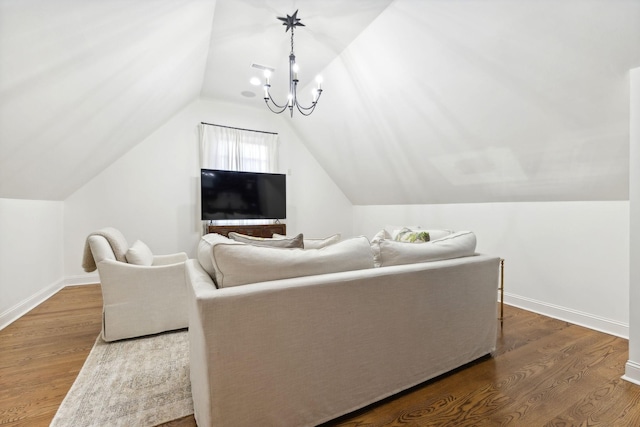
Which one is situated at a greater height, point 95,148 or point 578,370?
point 95,148

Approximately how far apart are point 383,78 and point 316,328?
300 centimetres

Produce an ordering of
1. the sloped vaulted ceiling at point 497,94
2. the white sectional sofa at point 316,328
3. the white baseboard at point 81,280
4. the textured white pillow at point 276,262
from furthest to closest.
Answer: the white baseboard at point 81,280, the sloped vaulted ceiling at point 497,94, the textured white pillow at point 276,262, the white sectional sofa at point 316,328

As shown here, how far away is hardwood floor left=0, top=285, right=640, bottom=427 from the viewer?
1455 mm

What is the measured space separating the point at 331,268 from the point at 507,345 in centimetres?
183

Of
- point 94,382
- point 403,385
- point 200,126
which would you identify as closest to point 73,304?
point 94,382

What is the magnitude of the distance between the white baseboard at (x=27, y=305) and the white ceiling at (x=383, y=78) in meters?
1.10

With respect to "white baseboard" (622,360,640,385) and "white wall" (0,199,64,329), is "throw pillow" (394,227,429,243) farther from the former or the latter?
"white wall" (0,199,64,329)

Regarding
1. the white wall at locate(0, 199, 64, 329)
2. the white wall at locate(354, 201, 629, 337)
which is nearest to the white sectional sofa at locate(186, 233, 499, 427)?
the white wall at locate(354, 201, 629, 337)

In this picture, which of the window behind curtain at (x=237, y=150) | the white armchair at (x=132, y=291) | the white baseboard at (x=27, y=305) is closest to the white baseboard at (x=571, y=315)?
the white armchair at (x=132, y=291)

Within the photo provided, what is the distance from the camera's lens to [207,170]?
14.8ft

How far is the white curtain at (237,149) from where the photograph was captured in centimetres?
476

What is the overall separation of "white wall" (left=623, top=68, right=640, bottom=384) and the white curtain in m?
4.59

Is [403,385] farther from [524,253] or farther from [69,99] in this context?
[69,99]

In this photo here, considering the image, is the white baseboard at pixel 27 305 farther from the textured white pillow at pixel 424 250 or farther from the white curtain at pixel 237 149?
the textured white pillow at pixel 424 250
